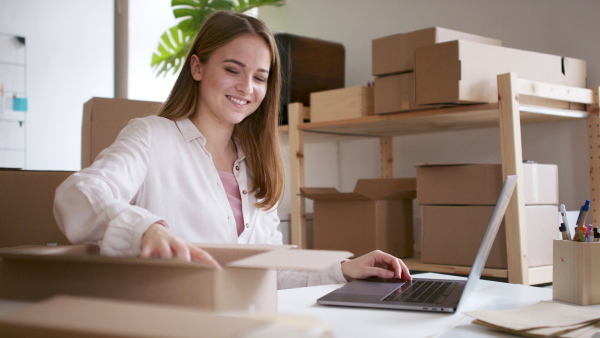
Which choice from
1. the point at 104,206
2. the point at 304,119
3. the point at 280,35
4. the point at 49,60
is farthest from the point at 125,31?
the point at 104,206

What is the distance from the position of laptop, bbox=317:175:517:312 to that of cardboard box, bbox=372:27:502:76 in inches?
34.6

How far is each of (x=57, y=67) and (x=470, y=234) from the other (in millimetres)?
2536

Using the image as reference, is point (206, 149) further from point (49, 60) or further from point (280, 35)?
point (49, 60)

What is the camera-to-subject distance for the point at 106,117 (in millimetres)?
1602

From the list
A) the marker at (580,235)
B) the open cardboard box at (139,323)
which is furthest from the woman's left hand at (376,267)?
the open cardboard box at (139,323)

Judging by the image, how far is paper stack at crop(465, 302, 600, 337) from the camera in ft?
2.20

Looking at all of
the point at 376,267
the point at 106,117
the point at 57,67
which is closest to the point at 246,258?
the point at 376,267

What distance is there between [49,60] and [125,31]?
0.54m

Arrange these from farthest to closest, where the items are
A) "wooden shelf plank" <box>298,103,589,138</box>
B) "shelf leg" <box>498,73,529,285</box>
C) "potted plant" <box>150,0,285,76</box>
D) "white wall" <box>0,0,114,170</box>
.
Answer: "white wall" <box>0,0,114,170</box>, "potted plant" <box>150,0,285,76</box>, "wooden shelf plank" <box>298,103,589,138</box>, "shelf leg" <box>498,73,529,285</box>

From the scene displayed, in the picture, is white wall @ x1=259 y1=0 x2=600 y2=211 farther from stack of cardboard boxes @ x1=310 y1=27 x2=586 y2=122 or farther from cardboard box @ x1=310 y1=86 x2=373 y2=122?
cardboard box @ x1=310 y1=86 x2=373 y2=122

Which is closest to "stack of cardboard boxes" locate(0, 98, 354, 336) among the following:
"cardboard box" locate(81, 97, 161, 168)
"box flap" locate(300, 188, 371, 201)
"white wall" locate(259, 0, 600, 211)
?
"cardboard box" locate(81, 97, 161, 168)

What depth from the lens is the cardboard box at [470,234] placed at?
1618 mm

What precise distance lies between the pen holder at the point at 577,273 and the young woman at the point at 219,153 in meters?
0.25

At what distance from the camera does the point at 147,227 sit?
63 cm
